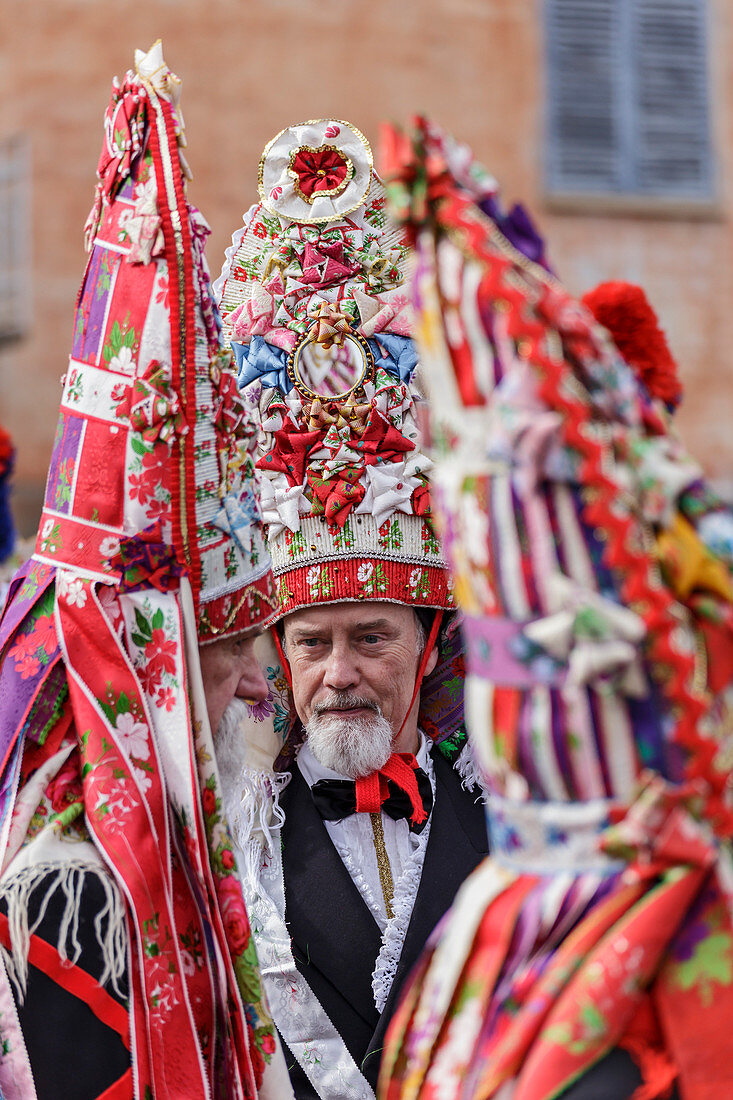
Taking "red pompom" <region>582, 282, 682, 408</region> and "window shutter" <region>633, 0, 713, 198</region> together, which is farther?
"window shutter" <region>633, 0, 713, 198</region>

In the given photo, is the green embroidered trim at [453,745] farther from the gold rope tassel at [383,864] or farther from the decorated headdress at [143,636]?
the decorated headdress at [143,636]

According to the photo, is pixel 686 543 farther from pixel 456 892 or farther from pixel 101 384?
pixel 456 892

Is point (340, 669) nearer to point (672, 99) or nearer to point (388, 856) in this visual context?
point (388, 856)

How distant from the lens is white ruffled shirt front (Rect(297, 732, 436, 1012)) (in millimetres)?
2873

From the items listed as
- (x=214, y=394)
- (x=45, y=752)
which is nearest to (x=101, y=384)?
(x=214, y=394)

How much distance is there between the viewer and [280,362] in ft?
10.4

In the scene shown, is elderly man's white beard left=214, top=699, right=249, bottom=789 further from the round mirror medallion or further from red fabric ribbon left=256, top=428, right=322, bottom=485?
the round mirror medallion

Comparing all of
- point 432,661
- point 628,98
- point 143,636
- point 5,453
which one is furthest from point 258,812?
point 628,98

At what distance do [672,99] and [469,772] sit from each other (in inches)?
304

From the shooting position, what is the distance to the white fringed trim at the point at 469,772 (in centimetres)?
318

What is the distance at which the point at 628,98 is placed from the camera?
9750mm

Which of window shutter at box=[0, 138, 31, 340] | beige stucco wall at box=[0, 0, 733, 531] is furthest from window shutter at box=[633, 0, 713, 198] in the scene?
window shutter at box=[0, 138, 31, 340]

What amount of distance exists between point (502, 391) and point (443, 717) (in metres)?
1.85

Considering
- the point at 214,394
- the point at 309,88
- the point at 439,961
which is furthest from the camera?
the point at 309,88
